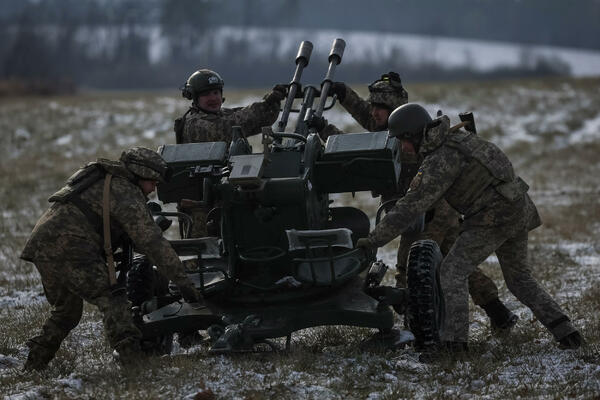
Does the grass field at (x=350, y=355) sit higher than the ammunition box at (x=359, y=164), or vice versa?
the ammunition box at (x=359, y=164)

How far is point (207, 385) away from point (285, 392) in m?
0.55

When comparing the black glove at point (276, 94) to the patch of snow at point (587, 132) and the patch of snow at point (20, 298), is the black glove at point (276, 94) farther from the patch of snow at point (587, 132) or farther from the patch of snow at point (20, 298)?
the patch of snow at point (587, 132)

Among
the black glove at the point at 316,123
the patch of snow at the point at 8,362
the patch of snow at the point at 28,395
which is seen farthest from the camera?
the black glove at the point at 316,123

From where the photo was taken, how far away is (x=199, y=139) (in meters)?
9.78

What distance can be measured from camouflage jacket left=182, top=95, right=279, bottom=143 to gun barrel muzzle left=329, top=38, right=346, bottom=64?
0.93 metres

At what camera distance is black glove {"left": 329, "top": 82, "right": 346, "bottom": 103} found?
10.0 metres

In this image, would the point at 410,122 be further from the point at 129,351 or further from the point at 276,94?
the point at 129,351

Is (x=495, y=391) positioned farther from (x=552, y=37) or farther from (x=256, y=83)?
(x=552, y=37)

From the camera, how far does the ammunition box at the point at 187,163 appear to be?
8344 millimetres

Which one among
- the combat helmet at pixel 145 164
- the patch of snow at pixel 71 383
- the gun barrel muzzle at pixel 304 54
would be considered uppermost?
the gun barrel muzzle at pixel 304 54

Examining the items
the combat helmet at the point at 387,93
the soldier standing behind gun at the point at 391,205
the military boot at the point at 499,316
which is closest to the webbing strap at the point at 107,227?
the soldier standing behind gun at the point at 391,205

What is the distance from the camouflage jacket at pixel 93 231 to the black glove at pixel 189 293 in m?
0.19

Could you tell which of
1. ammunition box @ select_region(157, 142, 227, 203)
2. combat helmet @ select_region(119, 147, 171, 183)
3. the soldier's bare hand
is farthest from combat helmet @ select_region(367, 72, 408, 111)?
combat helmet @ select_region(119, 147, 171, 183)

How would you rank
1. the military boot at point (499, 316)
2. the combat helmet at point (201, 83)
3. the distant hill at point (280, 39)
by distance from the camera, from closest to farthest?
the military boot at point (499, 316) → the combat helmet at point (201, 83) → the distant hill at point (280, 39)
